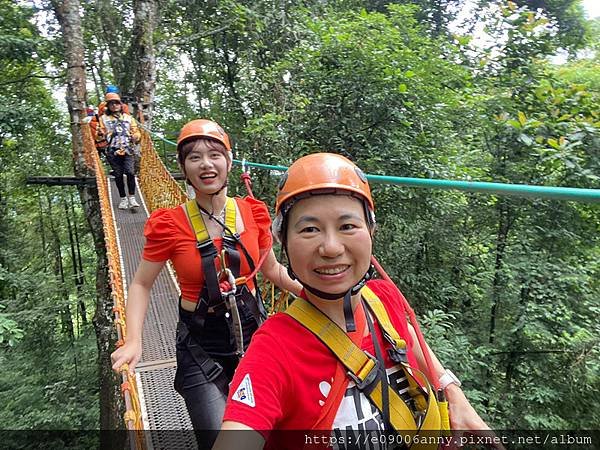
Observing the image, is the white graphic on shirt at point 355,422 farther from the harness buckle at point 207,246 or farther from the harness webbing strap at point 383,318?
the harness buckle at point 207,246

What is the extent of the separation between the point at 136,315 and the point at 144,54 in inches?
209

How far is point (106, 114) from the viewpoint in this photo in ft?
14.9

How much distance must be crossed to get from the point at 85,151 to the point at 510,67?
4652mm

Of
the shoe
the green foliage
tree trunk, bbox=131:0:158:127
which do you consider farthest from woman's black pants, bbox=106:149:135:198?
the green foliage

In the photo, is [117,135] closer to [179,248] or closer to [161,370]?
[161,370]

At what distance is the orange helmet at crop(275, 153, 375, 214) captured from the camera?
725 mm

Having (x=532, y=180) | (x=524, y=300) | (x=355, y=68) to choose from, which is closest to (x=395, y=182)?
(x=355, y=68)

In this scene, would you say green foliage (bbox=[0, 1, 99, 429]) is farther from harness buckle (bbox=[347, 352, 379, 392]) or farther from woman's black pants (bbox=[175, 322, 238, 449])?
harness buckle (bbox=[347, 352, 379, 392])

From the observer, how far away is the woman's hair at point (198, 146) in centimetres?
131

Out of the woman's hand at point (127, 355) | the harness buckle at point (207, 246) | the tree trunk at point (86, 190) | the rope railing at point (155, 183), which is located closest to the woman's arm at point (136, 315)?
the woman's hand at point (127, 355)

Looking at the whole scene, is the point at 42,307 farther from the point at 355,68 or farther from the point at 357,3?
the point at 357,3

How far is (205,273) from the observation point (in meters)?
1.21

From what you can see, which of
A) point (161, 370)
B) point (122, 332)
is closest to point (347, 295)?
point (122, 332)

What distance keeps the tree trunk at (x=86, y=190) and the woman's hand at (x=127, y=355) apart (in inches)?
139
